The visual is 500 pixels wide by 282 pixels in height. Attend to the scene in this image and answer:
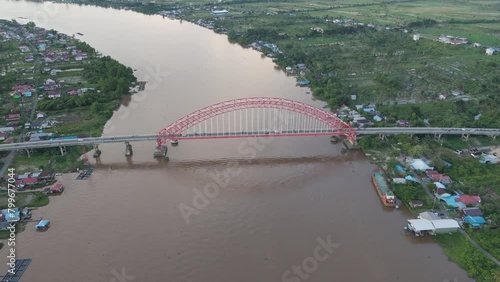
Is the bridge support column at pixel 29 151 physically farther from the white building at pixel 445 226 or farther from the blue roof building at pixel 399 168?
the white building at pixel 445 226

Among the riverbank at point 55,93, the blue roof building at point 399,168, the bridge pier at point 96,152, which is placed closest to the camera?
the blue roof building at point 399,168

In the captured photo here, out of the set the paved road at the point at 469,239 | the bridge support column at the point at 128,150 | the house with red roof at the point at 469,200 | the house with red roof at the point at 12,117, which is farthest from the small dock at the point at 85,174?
the house with red roof at the point at 469,200

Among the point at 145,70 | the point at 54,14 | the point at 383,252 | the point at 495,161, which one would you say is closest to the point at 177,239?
the point at 383,252

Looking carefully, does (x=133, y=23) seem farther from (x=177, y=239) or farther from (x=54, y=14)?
(x=177, y=239)

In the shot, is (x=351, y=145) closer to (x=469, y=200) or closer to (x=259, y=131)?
(x=259, y=131)

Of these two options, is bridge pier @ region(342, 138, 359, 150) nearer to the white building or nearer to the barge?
the barge

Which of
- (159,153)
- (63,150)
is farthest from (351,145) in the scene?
(63,150)
